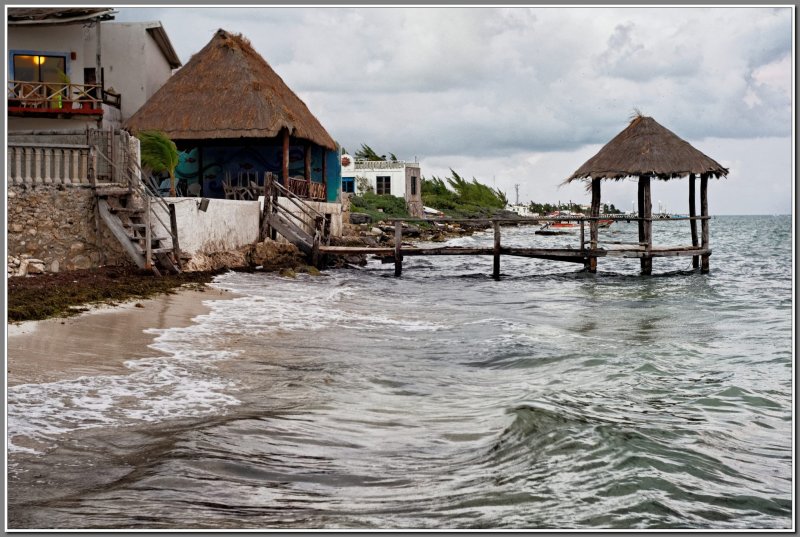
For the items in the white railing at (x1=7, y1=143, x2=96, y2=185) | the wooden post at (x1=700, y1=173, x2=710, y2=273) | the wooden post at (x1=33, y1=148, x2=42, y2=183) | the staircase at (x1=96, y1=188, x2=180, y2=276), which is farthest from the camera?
the wooden post at (x1=700, y1=173, x2=710, y2=273)

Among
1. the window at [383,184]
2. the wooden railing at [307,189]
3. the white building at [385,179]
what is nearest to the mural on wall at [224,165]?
the wooden railing at [307,189]

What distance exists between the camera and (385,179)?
185 ft

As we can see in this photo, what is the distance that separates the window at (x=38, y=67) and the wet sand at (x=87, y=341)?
16289 millimetres

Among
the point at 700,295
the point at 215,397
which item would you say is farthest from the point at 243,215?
the point at 215,397

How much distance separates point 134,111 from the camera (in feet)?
90.4

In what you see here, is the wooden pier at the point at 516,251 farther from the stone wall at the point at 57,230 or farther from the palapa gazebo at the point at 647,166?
the stone wall at the point at 57,230

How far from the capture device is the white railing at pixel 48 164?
45.6ft

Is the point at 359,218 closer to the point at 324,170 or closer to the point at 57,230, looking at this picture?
the point at 324,170

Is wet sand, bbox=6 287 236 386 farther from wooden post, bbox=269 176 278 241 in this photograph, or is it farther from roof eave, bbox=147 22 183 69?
roof eave, bbox=147 22 183 69

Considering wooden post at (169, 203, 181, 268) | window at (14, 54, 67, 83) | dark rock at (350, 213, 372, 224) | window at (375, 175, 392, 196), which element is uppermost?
window at (14, 54, 67, 83)

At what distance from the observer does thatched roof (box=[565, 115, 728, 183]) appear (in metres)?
22.1

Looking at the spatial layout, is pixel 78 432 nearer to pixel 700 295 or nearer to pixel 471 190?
pixel 700 295

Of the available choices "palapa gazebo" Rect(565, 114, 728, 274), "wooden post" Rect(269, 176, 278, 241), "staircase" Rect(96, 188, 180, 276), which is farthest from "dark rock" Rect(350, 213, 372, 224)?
"staircase" Rect(96, 188, 180, 276)

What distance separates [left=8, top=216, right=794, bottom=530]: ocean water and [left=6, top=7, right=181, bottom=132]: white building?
1415cm
